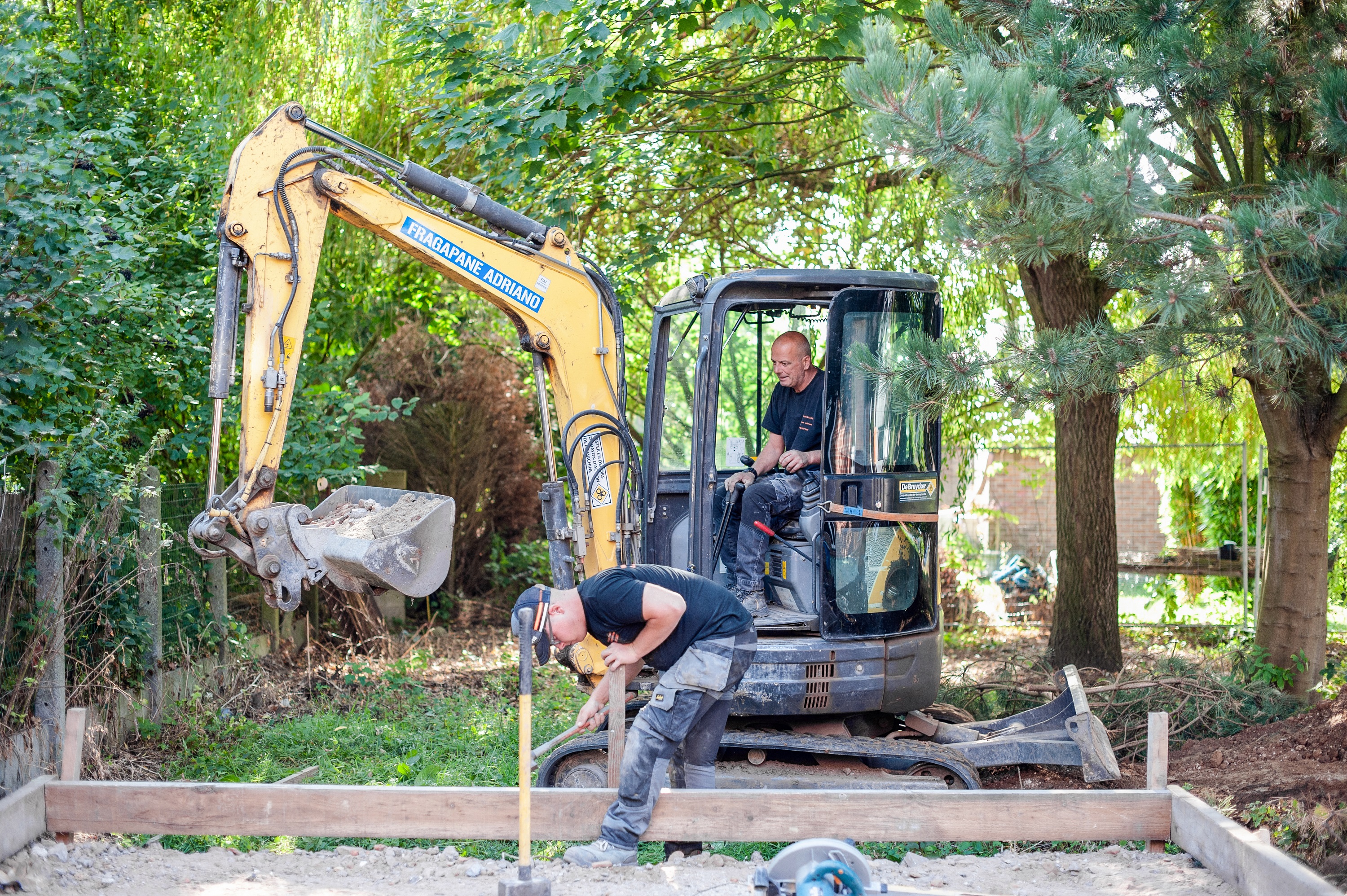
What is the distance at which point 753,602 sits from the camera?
5918 millimetres

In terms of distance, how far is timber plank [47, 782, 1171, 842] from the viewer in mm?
4859

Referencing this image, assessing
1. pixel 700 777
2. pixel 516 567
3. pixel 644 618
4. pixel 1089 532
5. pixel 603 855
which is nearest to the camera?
pixel 644 618

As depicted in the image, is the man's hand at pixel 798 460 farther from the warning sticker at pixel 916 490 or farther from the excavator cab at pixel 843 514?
the warning sticker at pixel 916 490

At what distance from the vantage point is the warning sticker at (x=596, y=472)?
19.5ft

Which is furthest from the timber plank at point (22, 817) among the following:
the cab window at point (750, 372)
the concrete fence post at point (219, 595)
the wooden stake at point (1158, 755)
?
the wooden stake at point (1158, 755)

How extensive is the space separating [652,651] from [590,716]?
0.40m

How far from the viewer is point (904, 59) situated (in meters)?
5.11

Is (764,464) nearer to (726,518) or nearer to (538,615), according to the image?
(726,518)

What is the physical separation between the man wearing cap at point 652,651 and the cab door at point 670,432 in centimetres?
118

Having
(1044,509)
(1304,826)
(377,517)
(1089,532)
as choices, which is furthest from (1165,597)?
(377,517)

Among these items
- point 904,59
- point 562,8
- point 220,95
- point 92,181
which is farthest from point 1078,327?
point 220,95

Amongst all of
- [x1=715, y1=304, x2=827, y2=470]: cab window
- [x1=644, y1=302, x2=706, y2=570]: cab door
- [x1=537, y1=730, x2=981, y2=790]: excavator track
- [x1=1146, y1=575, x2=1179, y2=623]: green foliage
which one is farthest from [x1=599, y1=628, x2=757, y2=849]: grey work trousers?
[x1=1146, y1=575, x2=1179, y2=623]: green foliage

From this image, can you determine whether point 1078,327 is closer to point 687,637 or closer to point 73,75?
point 687,637

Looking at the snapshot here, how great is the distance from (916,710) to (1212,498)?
965 cm
